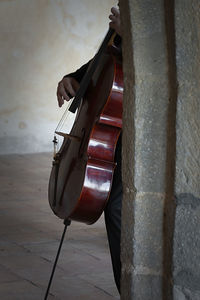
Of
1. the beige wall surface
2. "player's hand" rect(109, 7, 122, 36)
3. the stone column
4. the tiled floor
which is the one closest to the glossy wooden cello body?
"player's hand" rect(109, 7, 122, 36)

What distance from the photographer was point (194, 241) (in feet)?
Answer: 6.30

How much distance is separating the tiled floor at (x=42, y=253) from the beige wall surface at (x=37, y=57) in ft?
5.17

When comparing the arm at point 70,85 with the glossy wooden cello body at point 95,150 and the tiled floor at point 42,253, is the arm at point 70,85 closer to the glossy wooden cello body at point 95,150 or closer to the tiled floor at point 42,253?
the glossy wooden cello body at point 95,150

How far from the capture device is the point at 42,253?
387cm

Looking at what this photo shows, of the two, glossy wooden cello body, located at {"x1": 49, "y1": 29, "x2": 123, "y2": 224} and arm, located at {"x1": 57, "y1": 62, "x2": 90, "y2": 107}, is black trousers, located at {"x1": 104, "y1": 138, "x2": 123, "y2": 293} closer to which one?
glossy wooden cello body, located at {"x1": 49, "y1": 29, "x2": 123, "y2": 224}

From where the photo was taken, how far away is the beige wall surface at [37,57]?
7066 millimetres

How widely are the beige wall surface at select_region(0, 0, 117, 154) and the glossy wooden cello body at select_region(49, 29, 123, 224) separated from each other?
4220mm

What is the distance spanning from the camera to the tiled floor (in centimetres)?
323

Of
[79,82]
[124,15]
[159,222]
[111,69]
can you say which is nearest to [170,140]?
[159,222]

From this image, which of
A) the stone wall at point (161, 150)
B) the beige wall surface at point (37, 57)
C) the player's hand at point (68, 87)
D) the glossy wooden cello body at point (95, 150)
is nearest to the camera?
the stone wall at point (161, 150)

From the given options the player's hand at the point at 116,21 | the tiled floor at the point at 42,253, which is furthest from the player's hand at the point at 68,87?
the tiled floor at the point at 42,253

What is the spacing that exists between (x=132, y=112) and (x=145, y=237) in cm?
38

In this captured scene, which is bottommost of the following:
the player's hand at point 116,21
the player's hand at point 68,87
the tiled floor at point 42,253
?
the tiled floor at point 42,253

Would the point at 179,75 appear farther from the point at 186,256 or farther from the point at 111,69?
the point at 111,69
